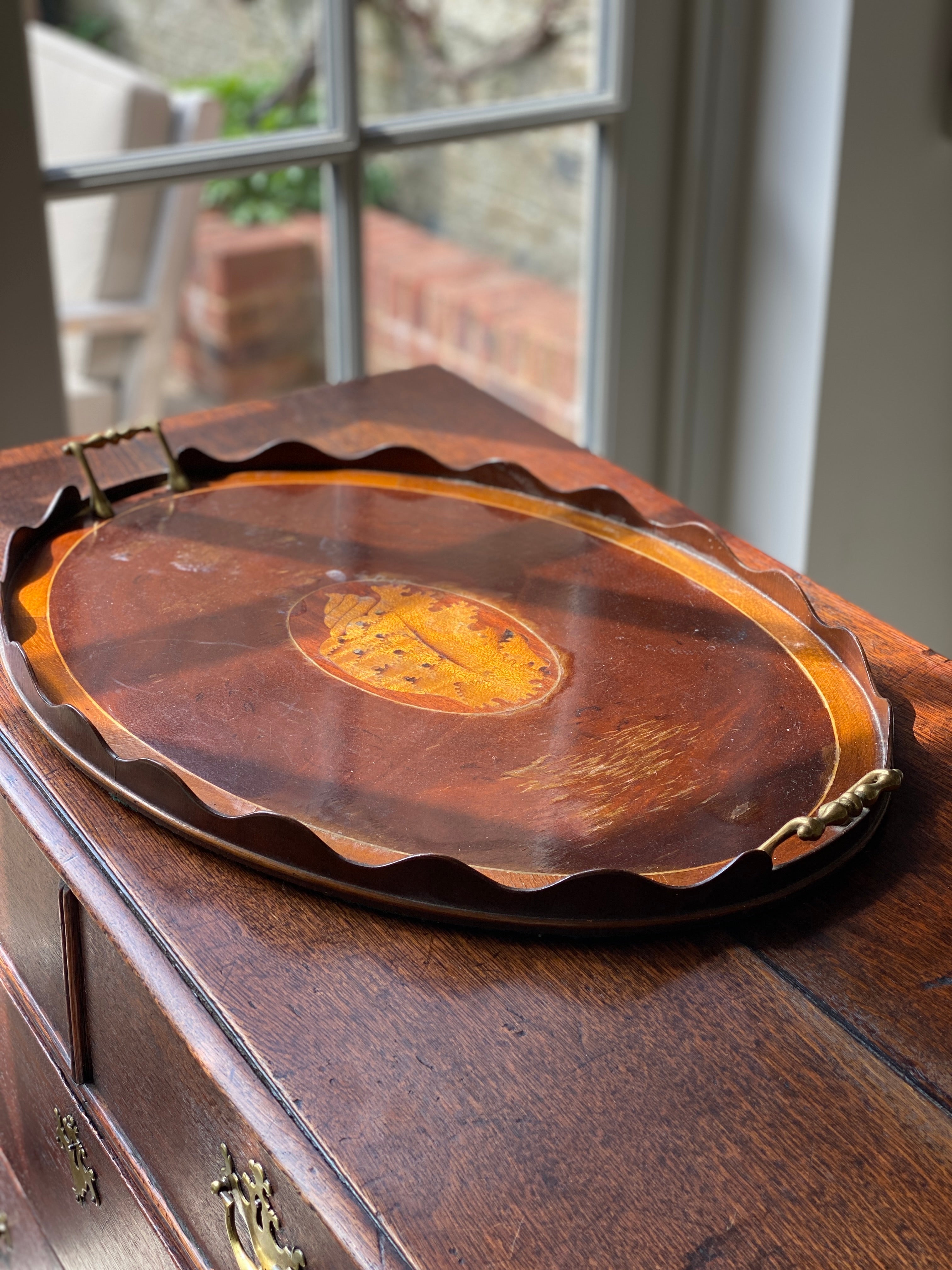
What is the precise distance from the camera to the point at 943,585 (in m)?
2.22

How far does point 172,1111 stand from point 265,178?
1.35 meters

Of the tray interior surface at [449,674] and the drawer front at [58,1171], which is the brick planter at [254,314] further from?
the drawer front at [58,1171]

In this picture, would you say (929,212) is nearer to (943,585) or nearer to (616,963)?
(943,585)

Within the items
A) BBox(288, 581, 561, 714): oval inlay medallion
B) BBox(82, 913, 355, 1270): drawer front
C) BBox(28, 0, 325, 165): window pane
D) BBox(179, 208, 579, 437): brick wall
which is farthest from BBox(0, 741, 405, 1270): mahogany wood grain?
BBox(179, 208, 579, 437): brick wall

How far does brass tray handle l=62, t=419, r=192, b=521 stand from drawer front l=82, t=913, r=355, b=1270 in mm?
390

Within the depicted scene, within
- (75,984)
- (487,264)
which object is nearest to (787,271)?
(487,264)

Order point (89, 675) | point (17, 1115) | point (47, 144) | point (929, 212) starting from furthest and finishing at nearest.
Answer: point (929, 212)
point (47, 144)
point (17, 1115)
point (89, 675)

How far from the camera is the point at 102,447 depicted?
1.10 metres

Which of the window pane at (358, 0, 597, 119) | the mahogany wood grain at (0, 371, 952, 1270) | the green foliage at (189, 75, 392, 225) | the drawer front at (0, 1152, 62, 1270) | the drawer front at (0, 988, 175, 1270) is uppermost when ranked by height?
the window pane at (358, 0, 597, 119)

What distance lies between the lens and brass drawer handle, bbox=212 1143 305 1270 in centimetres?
61

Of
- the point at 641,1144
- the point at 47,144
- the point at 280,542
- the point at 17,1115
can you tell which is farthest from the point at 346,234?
the point at 641,1144

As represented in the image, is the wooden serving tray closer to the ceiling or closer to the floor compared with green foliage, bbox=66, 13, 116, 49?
closer to the floor

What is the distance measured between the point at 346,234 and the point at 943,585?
116cm

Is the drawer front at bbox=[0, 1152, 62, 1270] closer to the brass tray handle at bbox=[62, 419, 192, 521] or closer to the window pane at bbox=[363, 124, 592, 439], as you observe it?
the brass tray handle at bbox=[62, 419, 192, 521]
